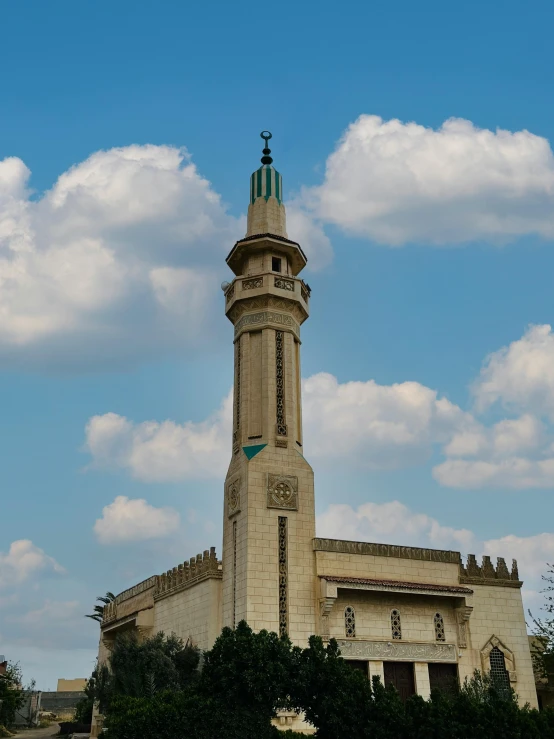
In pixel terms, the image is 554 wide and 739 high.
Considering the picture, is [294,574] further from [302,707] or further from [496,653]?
[496,653]

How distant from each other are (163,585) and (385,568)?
9.72 m

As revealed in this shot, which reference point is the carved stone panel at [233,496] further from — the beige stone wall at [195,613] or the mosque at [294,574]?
Answer: the beige stone wall at [195,613]

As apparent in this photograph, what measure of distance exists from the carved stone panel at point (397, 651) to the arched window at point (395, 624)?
36 centimetres

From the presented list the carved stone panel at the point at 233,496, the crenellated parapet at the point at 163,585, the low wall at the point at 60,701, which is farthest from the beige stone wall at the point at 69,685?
the carved stone panel at the point at 233,496

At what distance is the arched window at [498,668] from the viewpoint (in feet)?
96.5

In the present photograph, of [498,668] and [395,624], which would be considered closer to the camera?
[395,624]

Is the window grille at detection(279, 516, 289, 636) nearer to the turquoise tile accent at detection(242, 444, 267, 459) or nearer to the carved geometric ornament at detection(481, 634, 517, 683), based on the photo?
the turquoise tile accent at detection(242, 444, 267, 459)

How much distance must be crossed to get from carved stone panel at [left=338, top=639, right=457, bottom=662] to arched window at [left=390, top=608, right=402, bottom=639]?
356 mm

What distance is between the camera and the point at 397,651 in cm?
2809

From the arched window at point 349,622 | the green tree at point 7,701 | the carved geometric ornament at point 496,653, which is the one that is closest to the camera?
the arched window at point 349,622

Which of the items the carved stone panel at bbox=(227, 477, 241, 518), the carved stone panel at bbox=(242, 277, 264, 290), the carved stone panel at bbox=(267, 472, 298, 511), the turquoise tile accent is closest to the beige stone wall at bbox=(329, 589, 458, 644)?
the carved stone panel at bbox=(267, 472, 298, 511)

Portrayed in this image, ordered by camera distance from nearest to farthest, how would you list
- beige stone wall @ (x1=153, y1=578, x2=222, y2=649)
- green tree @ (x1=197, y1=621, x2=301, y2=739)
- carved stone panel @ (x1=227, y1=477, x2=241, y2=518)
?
1. green tree @ (x1=197, y1=621, x2=301, y2=739)
2. beige stone wall @ (x1=153, y1=578, x2=222, y2=649)
3. carved stone panel @ (x1=227, y1=477, x2=241, y2=518)

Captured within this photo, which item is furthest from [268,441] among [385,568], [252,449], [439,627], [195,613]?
[439,627]

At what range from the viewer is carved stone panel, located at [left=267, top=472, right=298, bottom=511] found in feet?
92.6
